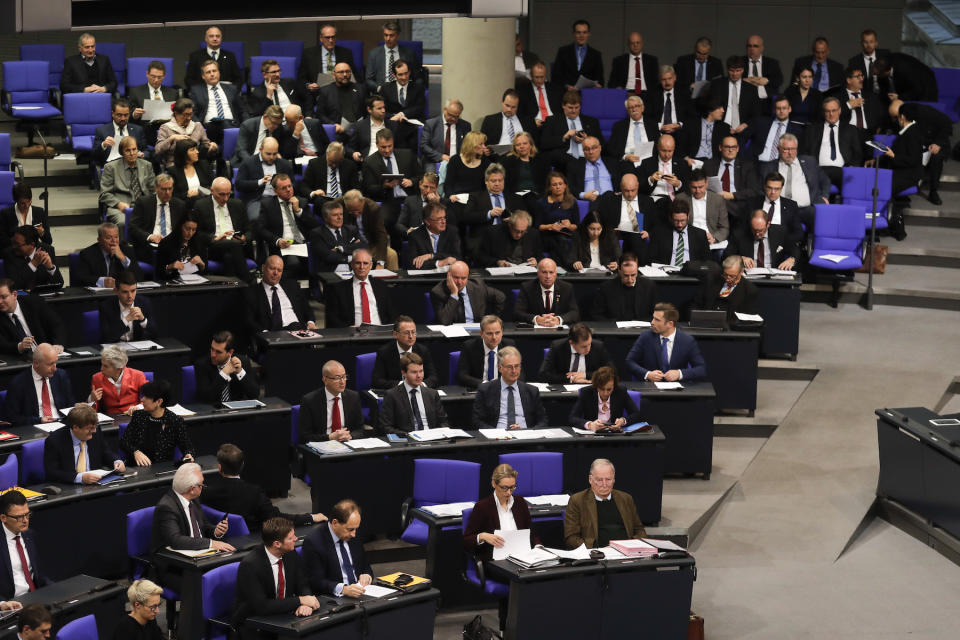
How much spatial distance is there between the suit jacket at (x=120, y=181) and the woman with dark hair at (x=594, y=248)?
12.4 feet

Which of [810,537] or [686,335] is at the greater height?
[686,335]

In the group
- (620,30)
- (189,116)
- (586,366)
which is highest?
(620,30)

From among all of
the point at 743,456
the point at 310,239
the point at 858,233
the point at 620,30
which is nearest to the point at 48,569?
the point at 310,239

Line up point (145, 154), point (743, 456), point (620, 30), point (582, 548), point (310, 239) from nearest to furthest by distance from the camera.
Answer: point (582, 548)
point (743, 456)
point (310, 239)
point (145, 154)
point (620, 30)

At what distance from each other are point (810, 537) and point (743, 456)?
1.29 metres

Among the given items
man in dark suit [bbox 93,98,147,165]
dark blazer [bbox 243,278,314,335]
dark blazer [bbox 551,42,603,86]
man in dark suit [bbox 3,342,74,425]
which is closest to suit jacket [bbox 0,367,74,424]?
man in dark suit [bbox 3,342,74,425]

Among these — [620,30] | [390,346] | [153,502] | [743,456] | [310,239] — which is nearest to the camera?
[153,502]

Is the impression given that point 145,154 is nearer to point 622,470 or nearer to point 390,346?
point 390,346

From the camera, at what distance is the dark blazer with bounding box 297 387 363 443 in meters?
9.48

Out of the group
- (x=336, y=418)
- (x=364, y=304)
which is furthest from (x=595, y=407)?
(x=364, y=304)

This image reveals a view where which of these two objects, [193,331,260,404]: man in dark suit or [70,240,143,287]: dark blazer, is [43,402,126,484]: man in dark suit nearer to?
[193,331,260,404]: man in dark suit

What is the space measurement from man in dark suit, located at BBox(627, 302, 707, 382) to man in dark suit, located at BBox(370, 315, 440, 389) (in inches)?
60.3

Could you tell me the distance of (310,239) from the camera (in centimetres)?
1202

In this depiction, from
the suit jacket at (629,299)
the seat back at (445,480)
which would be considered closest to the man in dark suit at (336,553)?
the seat back at (445,480)
